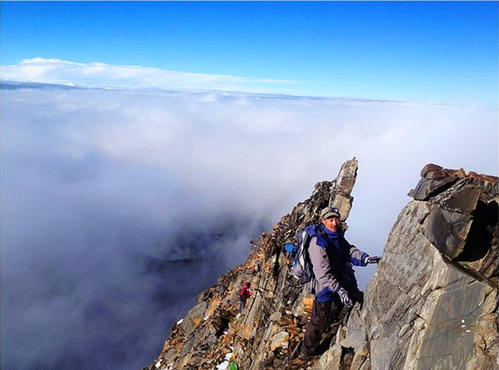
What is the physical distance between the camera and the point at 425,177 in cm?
802

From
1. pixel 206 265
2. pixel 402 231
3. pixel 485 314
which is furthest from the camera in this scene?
pixel 206 265

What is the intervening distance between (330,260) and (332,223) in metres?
1.12

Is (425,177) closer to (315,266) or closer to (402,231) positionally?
(402,231)

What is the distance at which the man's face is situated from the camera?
9867 millimetres

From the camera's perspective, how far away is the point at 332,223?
988 cm

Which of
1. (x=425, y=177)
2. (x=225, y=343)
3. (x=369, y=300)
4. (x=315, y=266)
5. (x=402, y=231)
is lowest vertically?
(x=225, y=343)

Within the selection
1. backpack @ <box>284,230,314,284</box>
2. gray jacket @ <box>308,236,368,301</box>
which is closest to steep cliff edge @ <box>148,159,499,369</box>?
gray jacket @ <box>308,236,368,301</box>

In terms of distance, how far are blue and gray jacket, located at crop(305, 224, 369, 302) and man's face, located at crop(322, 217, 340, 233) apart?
0.10m

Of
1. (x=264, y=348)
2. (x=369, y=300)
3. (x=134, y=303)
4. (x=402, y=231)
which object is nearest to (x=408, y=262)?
(x=402, y=231)

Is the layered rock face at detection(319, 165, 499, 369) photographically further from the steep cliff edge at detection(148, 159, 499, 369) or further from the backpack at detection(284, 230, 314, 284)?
the backpack at detection(284, 230, 314, 284)

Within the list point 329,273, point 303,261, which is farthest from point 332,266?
point 303,261

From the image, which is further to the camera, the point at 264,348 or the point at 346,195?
the point at 346,195

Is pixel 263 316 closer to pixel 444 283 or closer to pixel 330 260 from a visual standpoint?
pixel 330 260

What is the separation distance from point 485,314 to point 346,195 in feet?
47.3
